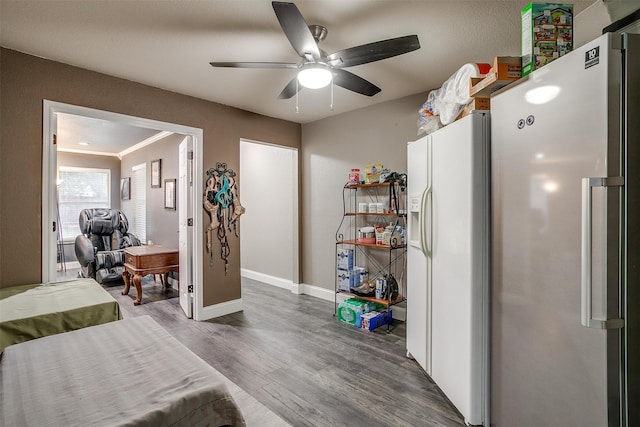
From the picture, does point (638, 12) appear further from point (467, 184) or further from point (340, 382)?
point (340, 382)

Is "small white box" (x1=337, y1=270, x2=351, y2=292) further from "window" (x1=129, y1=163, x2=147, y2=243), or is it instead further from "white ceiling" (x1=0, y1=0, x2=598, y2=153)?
"window" (x1=129, y1=163, x2=147, y2=243)

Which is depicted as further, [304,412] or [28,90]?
[28,90]

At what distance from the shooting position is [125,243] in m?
5.56

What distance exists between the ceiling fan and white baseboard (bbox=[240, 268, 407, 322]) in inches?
100

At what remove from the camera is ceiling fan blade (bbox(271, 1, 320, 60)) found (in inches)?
59.7

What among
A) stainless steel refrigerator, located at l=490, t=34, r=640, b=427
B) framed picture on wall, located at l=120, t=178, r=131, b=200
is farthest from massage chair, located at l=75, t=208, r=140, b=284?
stainless steel refrigerator, located at l=490, t=34, r=640, b=427

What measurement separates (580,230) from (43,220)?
11.5 feet

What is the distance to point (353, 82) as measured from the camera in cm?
242

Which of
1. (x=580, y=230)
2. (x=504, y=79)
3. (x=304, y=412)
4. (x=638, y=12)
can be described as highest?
(x=638, y=12)

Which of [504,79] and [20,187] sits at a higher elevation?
[504,79]

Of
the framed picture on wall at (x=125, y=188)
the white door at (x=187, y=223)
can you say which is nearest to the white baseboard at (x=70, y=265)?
the framed picture on wall at (x=125, y=188)

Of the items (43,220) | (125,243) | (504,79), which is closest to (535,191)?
(504,79)

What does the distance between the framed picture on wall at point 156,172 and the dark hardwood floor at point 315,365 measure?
223 centimetres

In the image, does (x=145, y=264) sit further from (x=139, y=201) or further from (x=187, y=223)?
(x=139, y=201)
